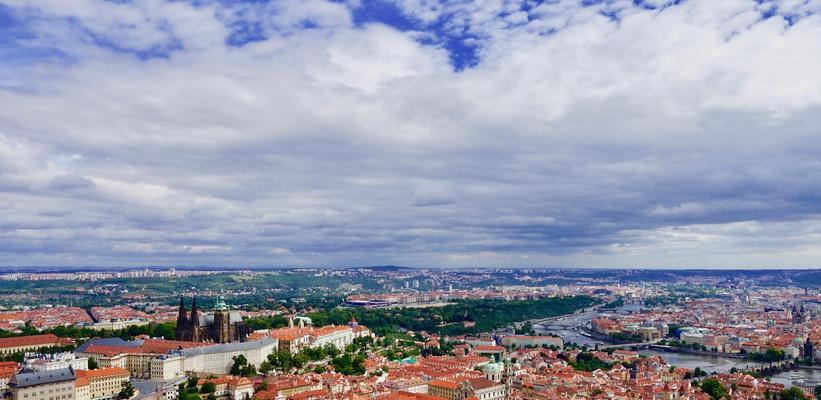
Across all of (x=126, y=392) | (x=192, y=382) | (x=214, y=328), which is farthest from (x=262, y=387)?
(x=214, y=328)

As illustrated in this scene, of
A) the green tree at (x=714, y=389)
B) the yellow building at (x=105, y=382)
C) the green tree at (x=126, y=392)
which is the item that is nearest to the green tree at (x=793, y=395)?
the green tree at (x=714, y=389)

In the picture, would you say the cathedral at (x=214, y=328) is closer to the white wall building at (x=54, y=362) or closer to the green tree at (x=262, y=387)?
the white wall building at (x=54, y=362)

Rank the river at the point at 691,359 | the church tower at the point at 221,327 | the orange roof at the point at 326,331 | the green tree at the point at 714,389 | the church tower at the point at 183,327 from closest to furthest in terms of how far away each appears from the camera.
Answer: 1. the green tree at the point at 714,389
2. the church tower at the point at 221,327
3. the church tower at the point at 183,327
4. the orange roof at the point at 326,331
5. the river at the point at 691,359

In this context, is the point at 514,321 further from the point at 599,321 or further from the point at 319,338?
the point at 319,338

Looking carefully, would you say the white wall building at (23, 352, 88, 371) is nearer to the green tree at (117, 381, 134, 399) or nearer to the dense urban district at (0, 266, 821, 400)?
the dense urban district at (0, 266, 821, 400)

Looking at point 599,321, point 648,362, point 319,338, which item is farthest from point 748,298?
point 319,338

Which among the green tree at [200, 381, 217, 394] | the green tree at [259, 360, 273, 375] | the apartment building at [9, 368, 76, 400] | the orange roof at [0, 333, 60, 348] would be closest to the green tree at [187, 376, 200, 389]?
the green tree at [200, 381, 217, 394]
